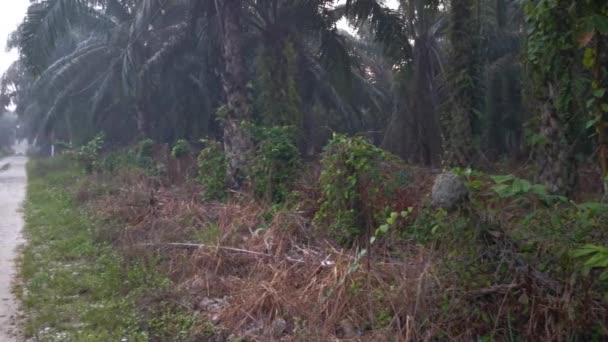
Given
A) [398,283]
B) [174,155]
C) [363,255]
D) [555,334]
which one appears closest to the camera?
[555,334]

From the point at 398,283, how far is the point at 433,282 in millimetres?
539

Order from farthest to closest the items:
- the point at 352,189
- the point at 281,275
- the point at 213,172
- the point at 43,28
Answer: the point at 43,28 < the point at 213,172 < the point at 352,189 < the point at 281,275

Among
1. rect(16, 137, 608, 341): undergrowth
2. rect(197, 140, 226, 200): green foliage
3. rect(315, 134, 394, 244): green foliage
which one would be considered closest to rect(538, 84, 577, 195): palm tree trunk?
rect(16, 137, 608, 341): undergrowth

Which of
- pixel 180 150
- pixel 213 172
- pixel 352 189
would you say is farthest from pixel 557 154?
pixel 180 150

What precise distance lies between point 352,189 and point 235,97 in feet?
19.2

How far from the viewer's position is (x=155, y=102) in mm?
22547

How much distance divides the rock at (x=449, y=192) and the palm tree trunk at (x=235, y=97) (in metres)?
7.64

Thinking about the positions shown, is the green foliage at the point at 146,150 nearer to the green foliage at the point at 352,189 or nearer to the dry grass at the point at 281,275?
the dry grass at the point at 281,275

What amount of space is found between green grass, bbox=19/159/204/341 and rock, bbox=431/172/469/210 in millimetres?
2495

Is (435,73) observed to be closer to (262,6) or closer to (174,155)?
(262,6)

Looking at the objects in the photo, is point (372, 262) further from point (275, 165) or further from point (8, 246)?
point (8, 246)

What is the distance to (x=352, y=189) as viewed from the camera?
8.38 metres

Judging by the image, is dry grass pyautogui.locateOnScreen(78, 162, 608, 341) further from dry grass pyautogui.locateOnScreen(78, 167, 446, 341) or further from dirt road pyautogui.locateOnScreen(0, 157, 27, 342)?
dirt road pyautogui.locateOnScreen(0, 157, 27, 342)

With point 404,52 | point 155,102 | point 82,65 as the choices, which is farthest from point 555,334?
point 82,65
